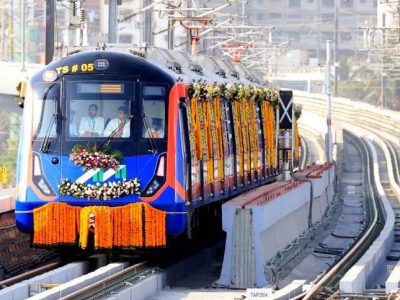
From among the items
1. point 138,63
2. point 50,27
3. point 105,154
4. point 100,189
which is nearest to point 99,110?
point 105,154

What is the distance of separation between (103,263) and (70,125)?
8.69 ft

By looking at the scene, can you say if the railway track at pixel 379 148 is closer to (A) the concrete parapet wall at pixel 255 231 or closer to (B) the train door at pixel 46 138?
(A) the concrete parapet wall at pixel 255 231

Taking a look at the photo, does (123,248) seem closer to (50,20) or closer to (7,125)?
(50,20)

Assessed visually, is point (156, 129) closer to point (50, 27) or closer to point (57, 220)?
point (57, 220)

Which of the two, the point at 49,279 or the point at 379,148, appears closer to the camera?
the point at 49,279

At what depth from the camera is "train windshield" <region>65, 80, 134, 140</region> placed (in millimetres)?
23234

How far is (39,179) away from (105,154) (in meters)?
1.11

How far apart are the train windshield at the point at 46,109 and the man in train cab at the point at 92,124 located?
0.42 metres

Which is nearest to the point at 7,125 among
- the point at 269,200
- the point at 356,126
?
the point at 356,126

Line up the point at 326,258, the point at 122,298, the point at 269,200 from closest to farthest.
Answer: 1. the point at 122,298
2. the point at 269,200
3. the point at 326,258

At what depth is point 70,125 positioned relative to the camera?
76.4ft

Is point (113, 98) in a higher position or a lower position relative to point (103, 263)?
higher

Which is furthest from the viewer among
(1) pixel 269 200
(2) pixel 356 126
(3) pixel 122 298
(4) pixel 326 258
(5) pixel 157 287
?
(2) pixel 356 126

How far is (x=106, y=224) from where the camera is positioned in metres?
23.0
